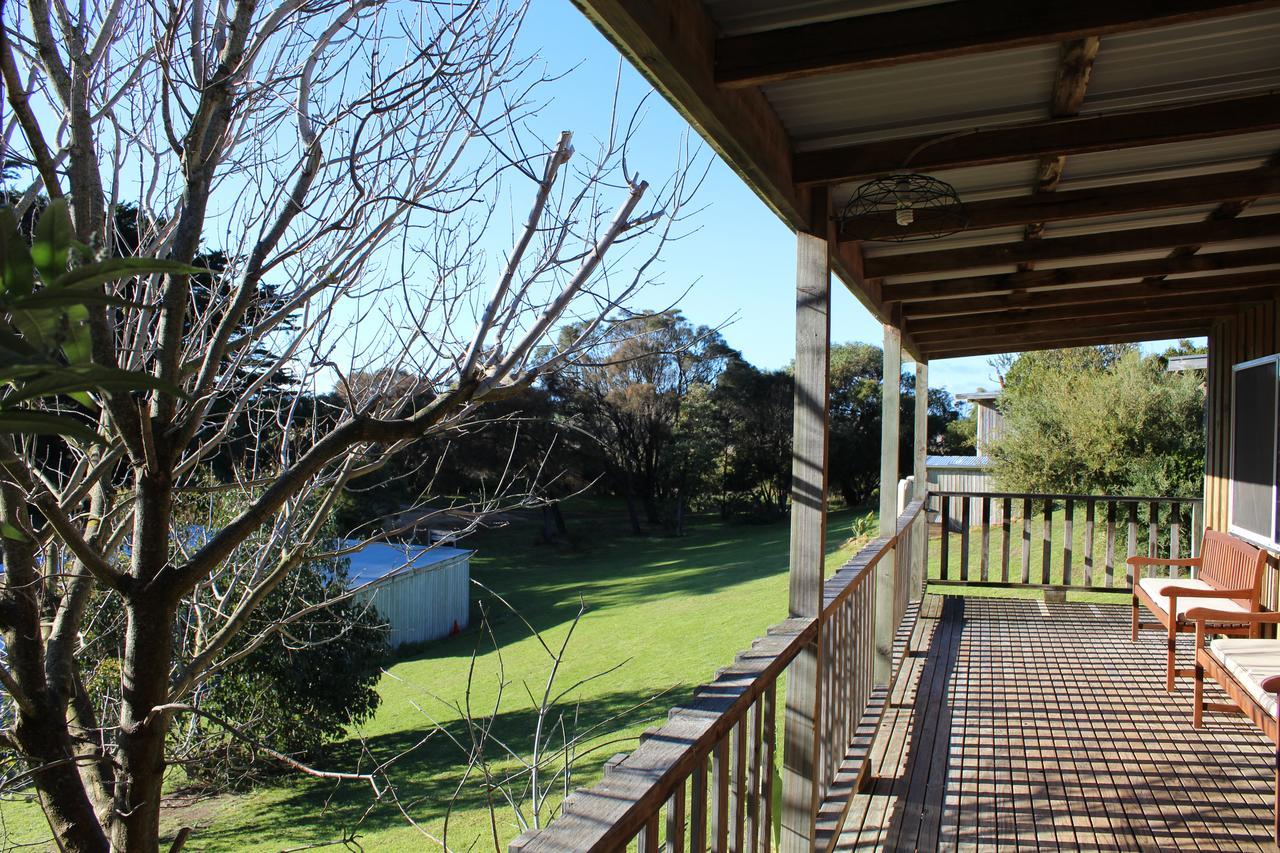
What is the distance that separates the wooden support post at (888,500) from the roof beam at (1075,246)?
0.96m

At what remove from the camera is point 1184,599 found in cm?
488

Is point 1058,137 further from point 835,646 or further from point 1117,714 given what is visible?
point 1117,714

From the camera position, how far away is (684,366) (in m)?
25.2

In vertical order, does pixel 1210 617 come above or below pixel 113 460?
below

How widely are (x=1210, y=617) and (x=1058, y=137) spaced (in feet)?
8.32

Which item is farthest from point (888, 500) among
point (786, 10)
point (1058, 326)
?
point (786, 10)

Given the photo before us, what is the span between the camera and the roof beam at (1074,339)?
664cm

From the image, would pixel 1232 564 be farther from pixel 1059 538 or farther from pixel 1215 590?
pixel 1059 538

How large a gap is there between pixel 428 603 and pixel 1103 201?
13886 mm

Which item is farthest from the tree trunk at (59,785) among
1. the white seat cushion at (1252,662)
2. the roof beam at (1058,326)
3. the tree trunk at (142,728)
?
the roof beam at (1058,326)

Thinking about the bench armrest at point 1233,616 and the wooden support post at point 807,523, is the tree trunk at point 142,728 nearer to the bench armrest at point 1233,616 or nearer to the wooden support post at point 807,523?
the wooden support post at point 807,523

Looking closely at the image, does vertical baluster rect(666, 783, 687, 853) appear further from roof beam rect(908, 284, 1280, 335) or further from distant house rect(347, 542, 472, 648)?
distant house rect(347, 542, 472, 648)

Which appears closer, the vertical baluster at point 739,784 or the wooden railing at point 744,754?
the wooden railing at point 744,754

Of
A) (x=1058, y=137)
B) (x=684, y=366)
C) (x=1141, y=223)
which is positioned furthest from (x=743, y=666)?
(x=684, y=366)
